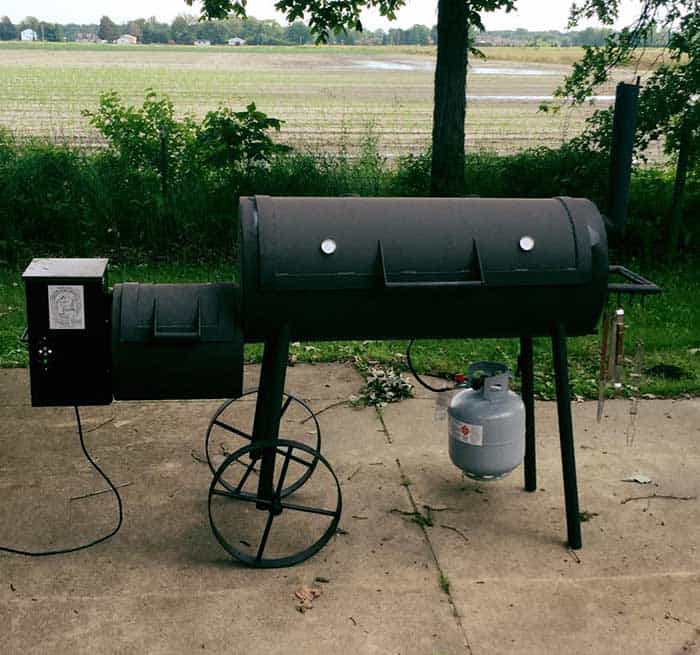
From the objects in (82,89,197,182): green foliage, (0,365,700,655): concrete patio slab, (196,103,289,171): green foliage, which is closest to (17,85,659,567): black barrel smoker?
(0,365,700,655): concrete patio slab

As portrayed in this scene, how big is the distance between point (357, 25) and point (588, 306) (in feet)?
22.8

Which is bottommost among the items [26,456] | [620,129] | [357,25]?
[26,456]

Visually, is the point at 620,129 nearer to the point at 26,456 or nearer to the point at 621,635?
the point at 621,635

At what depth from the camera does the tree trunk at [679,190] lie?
906 centimetres

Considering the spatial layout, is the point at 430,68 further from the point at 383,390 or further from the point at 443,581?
the point at 443,581

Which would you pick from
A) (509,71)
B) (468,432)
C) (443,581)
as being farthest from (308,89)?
(443,581)

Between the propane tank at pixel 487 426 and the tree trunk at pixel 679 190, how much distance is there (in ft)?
18.0

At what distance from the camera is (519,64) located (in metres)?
52.6

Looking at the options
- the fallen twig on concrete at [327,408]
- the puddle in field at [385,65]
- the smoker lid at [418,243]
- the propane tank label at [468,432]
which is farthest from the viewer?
the puddle in field at [385,65]

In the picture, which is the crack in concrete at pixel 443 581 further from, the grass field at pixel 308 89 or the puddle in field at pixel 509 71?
the puddle in field at pixel 509 71

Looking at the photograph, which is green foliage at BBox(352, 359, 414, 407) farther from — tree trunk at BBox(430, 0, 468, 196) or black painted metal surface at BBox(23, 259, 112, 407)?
tree trunk at BBox(430, 0, 468, 196)

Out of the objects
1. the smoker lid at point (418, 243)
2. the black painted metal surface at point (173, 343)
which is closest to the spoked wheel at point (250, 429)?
the black painted metal surface at point (173, 343)

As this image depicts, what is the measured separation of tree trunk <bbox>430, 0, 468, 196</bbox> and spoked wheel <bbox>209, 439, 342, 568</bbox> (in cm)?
518

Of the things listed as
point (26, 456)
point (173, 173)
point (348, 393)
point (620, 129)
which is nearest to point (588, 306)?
point (620, 129)
